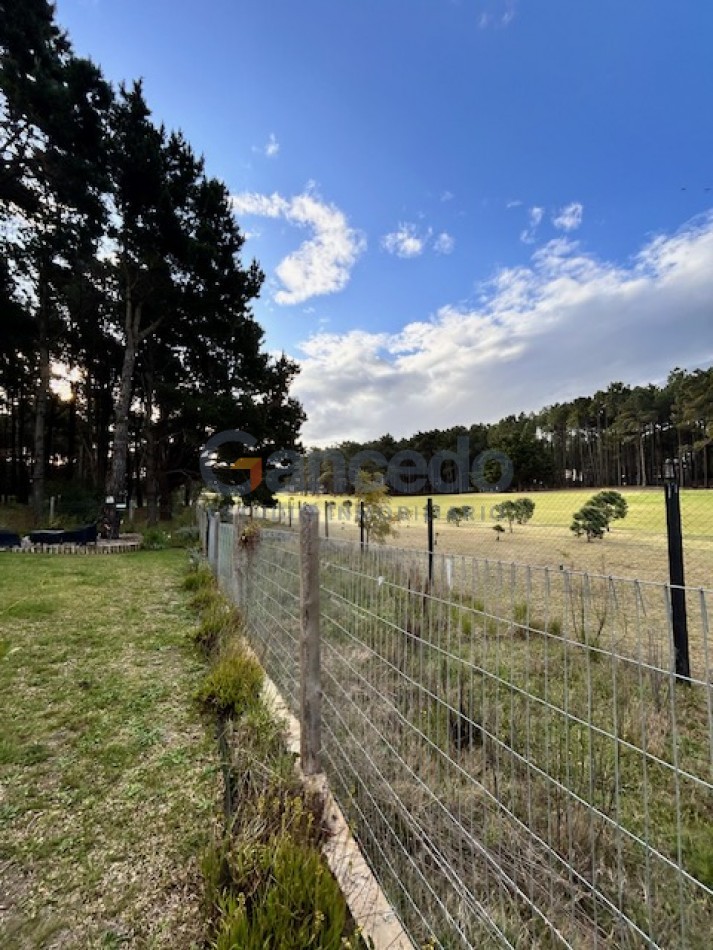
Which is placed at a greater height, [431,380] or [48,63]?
[48,63]

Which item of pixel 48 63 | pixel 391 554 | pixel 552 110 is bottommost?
pixel 391 554

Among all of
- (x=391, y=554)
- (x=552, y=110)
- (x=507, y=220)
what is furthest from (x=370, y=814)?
(x=507, y=220)

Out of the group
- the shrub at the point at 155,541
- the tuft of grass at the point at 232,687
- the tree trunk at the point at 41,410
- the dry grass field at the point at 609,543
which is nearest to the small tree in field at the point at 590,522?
the dry grass field at the point at 609,543

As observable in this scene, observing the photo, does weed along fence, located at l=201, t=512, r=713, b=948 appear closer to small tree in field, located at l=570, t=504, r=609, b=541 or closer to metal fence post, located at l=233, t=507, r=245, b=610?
metal fence post, located at l=233, t=507, r=245, b=610

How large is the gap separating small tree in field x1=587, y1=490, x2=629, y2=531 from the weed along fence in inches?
322

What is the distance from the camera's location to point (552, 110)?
8766mm

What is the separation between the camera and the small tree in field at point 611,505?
9.91m

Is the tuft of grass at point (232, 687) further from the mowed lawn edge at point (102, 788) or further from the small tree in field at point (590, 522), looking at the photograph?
the small tree in field at point (590, 522)

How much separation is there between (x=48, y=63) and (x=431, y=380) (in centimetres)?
1622

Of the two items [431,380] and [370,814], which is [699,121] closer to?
[370,814]

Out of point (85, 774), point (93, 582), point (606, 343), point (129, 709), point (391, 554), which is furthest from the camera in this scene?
point (606, 343)

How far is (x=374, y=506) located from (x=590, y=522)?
489cm

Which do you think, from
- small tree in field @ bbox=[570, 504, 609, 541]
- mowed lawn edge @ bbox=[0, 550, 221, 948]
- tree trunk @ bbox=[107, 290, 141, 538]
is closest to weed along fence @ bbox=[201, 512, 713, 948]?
mowed lawn edge @ bbox=[0, 550, 221, 948]

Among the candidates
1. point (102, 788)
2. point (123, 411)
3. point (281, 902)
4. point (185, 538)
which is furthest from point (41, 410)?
point (281, 902)
